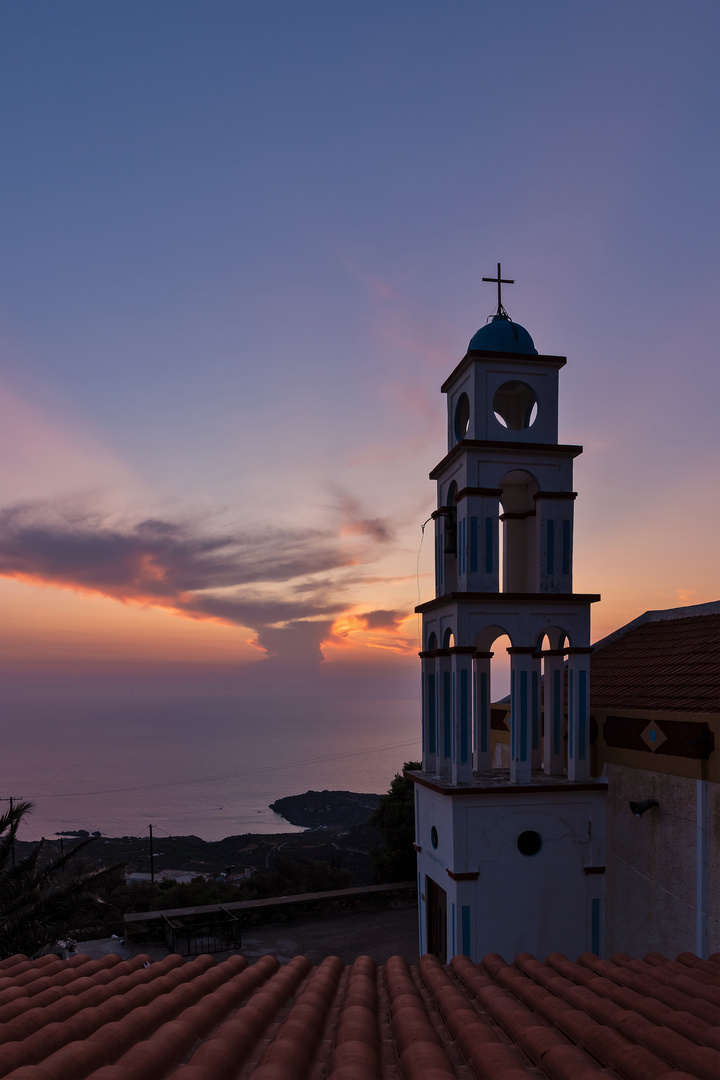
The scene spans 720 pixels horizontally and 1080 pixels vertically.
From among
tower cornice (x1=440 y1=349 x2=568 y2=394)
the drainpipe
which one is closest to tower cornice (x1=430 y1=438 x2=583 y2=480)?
tower cornice (x1=440 y1=349 x2=568 y2=394)

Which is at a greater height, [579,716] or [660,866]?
[579,716]

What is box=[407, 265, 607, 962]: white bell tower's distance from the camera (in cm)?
1165

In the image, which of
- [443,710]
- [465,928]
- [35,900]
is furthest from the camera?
[35,900]

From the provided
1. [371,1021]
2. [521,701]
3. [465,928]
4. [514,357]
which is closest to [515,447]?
[514,357]

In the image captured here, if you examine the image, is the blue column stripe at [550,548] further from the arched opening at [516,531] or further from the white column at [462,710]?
the white column at [462,710]

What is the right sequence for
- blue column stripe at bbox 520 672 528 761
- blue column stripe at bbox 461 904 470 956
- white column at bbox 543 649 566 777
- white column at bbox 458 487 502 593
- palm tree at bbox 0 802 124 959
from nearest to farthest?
blue column stripe at bbox 461 904 470 956
blue column stripe at bbox 520 672 528 761
white column at bbox 458 487 502 593
white column at bbox 543 649 566 777
palm tree at bbox 0 802 124 959

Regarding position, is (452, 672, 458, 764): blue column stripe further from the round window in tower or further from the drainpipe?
the round window in tower

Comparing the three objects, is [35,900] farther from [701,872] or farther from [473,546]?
A: [701,872]

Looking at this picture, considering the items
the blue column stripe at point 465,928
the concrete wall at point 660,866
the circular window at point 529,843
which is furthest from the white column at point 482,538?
the blue column stripe at point 465,928

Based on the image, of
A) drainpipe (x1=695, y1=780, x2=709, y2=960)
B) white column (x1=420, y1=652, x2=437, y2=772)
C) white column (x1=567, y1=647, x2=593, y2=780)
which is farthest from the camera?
white column (x1=420, y1=652, x2=437, y2=772)

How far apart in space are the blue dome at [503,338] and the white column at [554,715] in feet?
20.5

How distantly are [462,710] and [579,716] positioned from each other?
7.23 ft

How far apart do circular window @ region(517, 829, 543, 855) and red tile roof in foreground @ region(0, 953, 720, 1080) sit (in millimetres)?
3696

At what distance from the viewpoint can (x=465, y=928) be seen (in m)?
11.4
